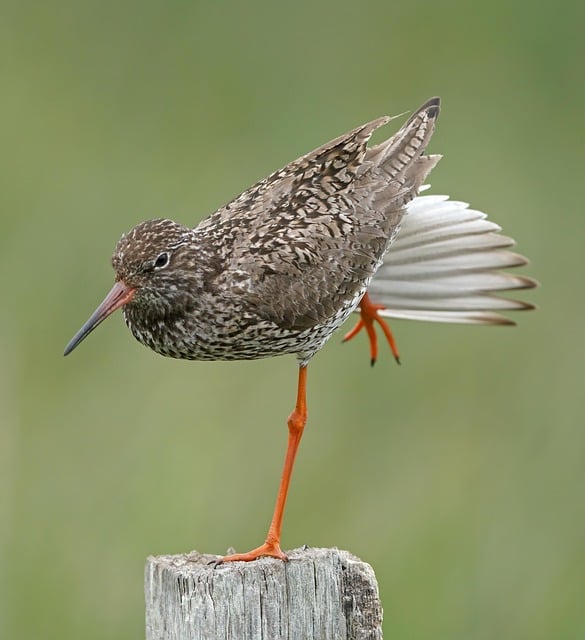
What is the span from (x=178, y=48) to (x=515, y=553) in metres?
4.93

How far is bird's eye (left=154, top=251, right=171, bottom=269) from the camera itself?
5942 mm

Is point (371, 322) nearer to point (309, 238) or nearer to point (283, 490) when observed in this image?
point (309, 238)

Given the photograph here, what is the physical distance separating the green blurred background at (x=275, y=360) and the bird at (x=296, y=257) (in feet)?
3.98

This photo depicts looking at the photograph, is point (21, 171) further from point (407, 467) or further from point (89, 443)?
point (407, 467)

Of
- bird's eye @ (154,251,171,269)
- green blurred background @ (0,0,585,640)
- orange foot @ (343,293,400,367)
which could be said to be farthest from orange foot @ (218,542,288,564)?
orange foot @ (343,293,400,367)

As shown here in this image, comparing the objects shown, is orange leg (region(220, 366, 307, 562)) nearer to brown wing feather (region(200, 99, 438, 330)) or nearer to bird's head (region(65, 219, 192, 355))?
brown wing feather (region(200, 99, 438, 330))

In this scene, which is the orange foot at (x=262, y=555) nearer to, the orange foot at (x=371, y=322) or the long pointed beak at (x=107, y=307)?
the long pointed beak at (x=107, y=307)

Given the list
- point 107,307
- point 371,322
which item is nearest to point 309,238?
point 107,307

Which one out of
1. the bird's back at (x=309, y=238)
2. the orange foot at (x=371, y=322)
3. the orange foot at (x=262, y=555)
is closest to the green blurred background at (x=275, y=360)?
the orange foot at (x=371, y=322)

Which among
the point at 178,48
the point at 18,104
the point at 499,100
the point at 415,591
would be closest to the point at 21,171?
the point at 18,104

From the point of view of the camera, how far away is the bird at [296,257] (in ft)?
19.8

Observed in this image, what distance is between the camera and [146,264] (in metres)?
5.90

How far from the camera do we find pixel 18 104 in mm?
10617

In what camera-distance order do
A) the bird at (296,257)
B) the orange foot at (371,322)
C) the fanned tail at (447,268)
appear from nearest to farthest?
the bird at (296,257) < the fanned tail at (447,268) < the orange foot at (371,322)
